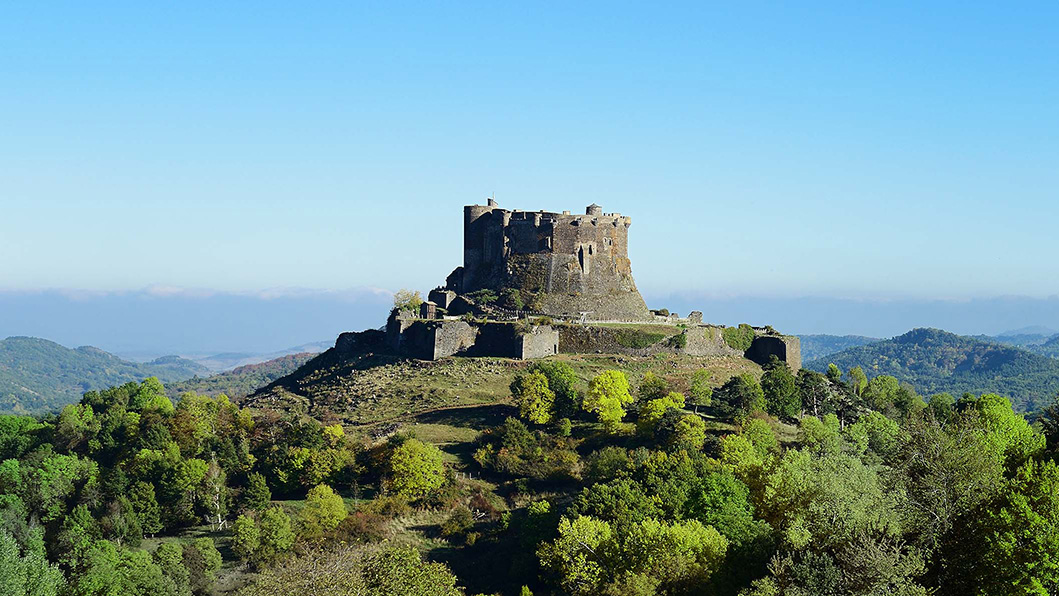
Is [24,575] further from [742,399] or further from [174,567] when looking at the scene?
[742,399]

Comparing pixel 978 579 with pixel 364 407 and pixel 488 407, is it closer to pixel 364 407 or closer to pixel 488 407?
pixel 488 407

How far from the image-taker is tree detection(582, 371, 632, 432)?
49812 millimetres

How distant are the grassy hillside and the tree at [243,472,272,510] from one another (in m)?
8.76

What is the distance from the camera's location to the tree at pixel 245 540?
1617 inches

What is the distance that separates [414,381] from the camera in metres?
59.8

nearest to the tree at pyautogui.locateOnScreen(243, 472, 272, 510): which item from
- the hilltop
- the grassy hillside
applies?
the hilltop

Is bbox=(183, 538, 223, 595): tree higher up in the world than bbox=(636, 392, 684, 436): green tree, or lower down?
lower down

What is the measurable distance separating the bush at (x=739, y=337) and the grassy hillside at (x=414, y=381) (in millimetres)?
1993

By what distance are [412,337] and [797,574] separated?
4532 centimetres

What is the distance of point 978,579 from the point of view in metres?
25.1

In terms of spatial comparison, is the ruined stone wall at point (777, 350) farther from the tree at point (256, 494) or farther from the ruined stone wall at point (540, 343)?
the tree at point (256, 494)

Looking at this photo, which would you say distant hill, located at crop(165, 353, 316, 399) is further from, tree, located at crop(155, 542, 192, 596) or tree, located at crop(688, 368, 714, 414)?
tree, located at crop(155, 542, 192, 596)

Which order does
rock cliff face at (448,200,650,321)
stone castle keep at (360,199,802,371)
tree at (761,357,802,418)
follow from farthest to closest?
1. rock cliff face at (448,200,650,321)
2. stone castle keep at (360,199,802,371)
3. tree at (761,357,802,418)

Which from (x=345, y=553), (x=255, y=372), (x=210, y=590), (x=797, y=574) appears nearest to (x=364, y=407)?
(x=210, y=590)
